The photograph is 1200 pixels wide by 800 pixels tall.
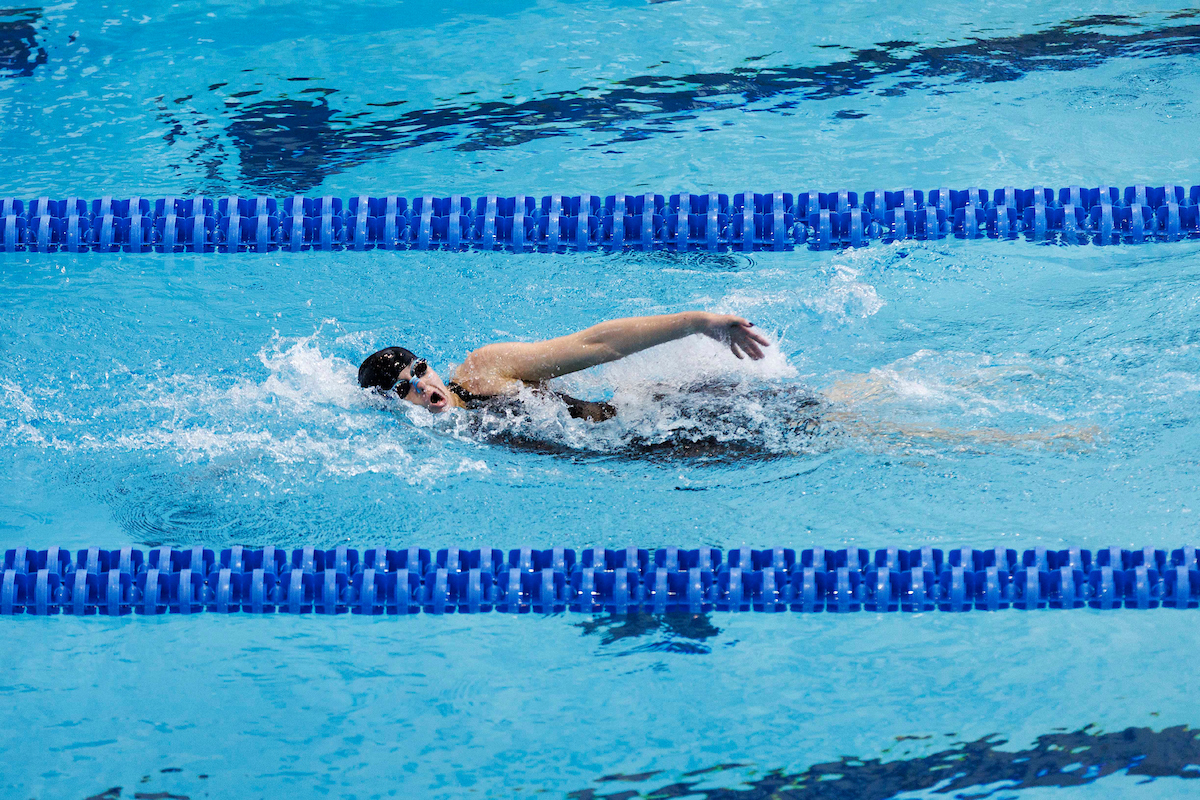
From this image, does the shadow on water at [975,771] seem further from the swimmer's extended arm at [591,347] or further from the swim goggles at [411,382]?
the swim goggles at [411,382]

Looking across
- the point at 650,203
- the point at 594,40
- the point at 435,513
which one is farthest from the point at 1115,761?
the point at 594,40

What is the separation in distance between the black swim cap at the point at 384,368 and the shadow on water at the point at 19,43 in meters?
4.45

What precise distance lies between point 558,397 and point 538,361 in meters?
0.22

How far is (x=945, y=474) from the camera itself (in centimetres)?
362

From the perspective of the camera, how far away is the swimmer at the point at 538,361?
3.29 metres

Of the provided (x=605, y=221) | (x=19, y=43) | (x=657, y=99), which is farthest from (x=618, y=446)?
(x=19, y=43)

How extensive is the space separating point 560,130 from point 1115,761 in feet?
14.4

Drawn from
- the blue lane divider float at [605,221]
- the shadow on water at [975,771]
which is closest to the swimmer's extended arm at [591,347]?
the shadow on water at [975,771]

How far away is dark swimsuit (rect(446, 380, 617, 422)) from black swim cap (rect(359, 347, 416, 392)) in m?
0.20

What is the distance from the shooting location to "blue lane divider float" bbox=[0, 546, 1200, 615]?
309cm

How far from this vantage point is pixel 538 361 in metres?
3.63

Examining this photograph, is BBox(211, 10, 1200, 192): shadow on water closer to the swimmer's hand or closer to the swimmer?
the swimmer

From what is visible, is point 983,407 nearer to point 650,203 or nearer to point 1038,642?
point 1038,642

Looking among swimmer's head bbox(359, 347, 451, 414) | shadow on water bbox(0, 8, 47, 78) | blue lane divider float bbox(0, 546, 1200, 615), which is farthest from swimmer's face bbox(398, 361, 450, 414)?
shadow on water bbox(0, 8, 47, 78)
